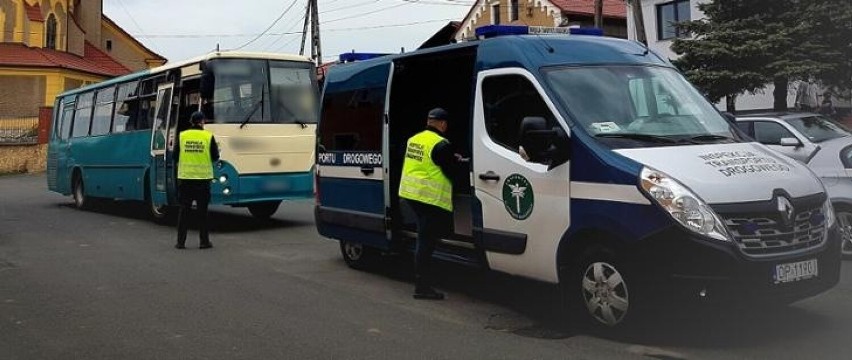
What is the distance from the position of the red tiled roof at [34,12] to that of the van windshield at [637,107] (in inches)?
1619

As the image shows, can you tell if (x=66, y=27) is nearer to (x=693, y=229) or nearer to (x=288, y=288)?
(x=288, y=288)

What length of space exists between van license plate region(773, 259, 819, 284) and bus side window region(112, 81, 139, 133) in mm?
11976

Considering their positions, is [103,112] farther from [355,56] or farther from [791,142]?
[791,142]

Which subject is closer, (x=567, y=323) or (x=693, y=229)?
(x=693, y=229)

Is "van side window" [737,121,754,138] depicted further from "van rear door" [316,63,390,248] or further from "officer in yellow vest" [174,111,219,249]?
"officer in yellow vest" [174,111,219,249]

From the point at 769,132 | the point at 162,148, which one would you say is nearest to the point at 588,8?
the point at 162,148

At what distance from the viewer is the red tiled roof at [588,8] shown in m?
38.9

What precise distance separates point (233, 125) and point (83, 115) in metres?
6.68

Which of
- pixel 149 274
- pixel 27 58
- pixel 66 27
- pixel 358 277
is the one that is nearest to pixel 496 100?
pixel 358 277

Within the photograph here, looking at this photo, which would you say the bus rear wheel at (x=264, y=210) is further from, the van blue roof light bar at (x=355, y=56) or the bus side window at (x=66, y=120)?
the bus side window at (x=66, y=120)

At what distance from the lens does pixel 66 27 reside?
43344 mm

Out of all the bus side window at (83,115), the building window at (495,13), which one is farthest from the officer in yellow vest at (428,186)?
the building window at (495,13)

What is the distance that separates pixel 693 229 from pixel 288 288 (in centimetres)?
414

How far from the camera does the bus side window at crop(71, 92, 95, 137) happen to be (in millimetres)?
16375
